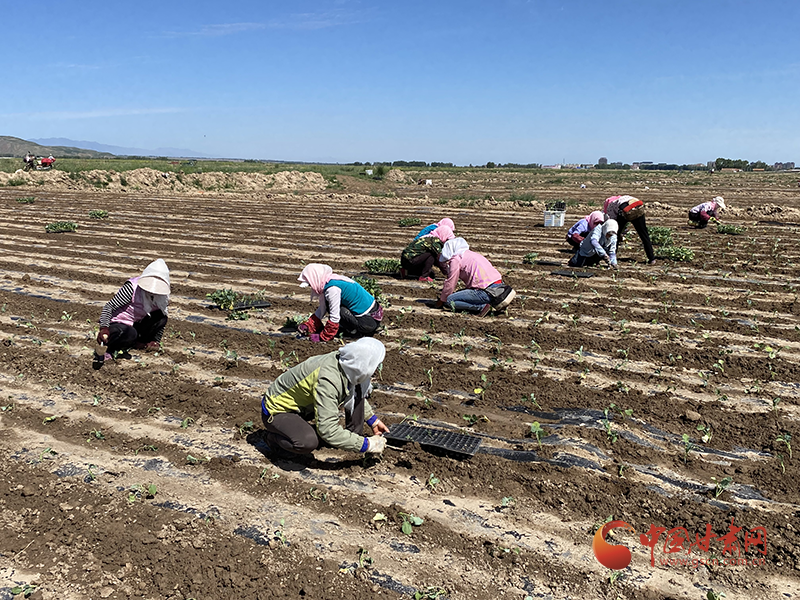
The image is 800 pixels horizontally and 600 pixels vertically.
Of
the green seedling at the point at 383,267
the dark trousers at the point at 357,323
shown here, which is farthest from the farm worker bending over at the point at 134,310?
the green seedling at the point at 383,267

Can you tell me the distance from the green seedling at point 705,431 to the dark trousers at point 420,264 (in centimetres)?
603

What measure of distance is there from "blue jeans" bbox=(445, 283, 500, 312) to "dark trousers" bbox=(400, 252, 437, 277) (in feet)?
6.40

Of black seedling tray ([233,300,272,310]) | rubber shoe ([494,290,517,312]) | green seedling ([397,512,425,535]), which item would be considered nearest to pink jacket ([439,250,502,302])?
rubber shoe ([494,290,517,312])

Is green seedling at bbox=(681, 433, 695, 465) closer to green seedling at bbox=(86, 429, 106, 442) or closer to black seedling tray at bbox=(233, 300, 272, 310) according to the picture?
green seedling at bbox=(86, 429, 106, 442)

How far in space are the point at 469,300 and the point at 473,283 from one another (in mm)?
268

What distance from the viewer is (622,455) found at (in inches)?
186

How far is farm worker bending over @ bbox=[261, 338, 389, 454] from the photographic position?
4168 mm

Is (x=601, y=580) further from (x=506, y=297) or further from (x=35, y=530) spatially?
(x=506, y=297)

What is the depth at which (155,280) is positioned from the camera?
619cm

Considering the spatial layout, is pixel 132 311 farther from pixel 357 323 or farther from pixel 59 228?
pixel 59 228

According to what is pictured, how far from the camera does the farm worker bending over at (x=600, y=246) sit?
36.8ft

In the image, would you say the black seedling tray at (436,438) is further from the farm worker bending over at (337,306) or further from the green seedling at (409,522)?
the farm worker bending over at (337,306)

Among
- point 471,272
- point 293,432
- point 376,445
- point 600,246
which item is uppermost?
point 600,246

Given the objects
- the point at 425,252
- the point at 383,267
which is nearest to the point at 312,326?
the point at 425,252
